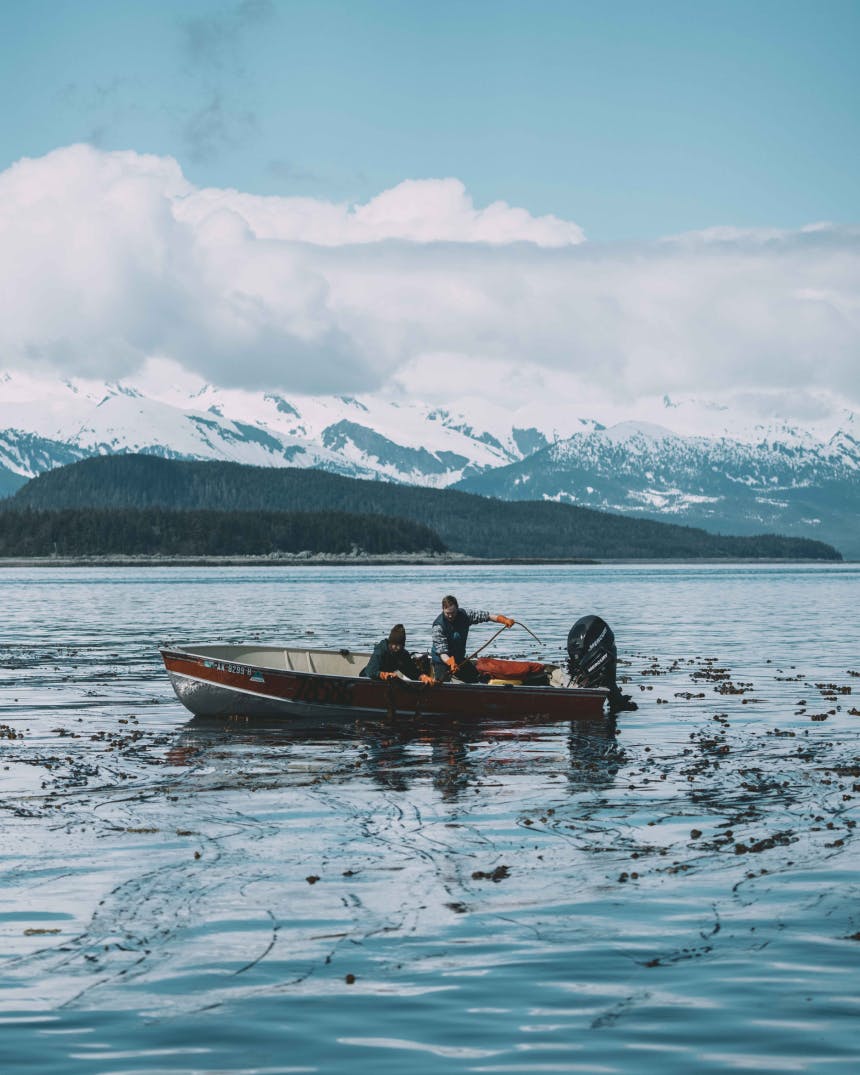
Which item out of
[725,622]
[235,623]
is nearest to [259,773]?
[235,623]

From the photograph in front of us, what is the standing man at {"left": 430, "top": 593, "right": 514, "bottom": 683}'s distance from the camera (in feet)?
113

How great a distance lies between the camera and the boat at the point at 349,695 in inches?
1339

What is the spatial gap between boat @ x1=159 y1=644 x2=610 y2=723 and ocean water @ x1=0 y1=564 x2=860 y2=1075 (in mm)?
800

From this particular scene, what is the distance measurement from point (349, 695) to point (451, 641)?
283 cm

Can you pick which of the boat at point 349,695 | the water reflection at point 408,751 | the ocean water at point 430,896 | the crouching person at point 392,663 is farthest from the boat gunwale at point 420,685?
the ocean water at point 430,896

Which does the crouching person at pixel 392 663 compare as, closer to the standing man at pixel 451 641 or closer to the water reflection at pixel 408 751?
the standing man at pixel 451 641

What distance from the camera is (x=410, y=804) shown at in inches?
900

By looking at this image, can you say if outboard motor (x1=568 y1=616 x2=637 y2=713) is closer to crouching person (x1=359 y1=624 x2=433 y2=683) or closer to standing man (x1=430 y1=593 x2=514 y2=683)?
standing man (x1=430 y1=593 x2=514 y2=683)

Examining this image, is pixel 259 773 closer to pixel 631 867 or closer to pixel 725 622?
pixel 631 867

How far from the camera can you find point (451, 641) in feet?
114

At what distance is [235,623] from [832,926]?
7135 cm

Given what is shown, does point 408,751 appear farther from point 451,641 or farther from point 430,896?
point 430,896

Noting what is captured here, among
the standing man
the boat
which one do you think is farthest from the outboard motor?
the standing man

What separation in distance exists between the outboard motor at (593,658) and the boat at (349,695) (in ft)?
1.75
